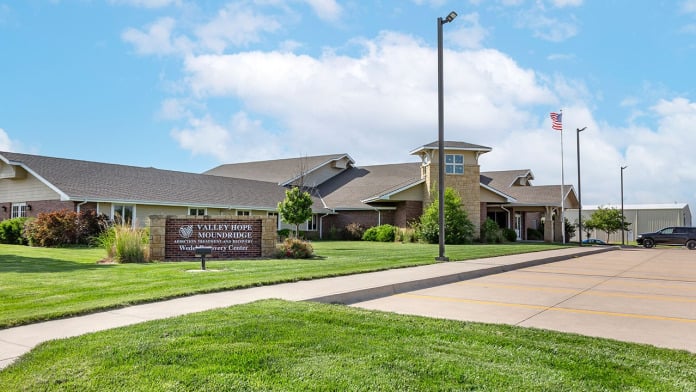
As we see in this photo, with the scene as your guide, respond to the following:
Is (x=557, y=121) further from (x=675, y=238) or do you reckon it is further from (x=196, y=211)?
(x=196, y=211)

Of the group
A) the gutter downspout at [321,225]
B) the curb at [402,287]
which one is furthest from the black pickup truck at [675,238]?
the curb at [402,287]

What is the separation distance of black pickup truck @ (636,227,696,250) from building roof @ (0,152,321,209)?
27544mm

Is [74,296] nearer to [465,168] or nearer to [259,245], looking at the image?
[259,245]

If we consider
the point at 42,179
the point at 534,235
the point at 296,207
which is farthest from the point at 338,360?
the point at 534,235

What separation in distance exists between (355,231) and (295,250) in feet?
65.4

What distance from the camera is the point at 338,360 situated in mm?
5082

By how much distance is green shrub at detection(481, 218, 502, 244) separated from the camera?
36.8 metres

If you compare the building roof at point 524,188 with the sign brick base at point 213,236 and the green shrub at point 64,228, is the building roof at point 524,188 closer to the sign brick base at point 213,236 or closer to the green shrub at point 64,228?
the sign brick base at point 213,236

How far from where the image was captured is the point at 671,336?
695 cm

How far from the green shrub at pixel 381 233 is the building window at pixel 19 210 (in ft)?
67.6

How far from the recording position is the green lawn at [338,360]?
4.53 metres

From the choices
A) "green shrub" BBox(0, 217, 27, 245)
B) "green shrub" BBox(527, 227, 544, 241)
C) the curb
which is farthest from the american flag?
"green shrub" BBox(0, 217, 27, 245)

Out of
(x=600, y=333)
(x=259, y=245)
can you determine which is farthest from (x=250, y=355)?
(x=259, y=245)

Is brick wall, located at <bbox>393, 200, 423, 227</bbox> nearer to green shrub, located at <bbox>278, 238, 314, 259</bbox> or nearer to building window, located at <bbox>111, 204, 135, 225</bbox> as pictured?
building window, located at <bbox>111, 204, 135, 225</bbox>
